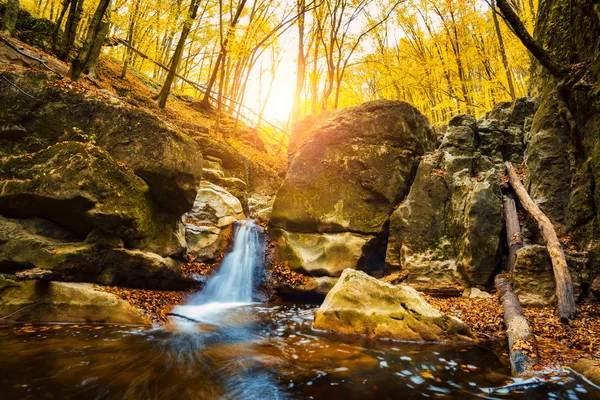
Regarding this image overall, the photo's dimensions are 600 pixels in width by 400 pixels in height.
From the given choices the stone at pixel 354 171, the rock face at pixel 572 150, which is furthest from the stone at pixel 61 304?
the rock face at pixel 572 150

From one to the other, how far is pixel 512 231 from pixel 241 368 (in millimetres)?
8510

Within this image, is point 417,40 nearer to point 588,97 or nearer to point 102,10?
point 588,97

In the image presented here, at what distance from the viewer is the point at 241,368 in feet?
14.9

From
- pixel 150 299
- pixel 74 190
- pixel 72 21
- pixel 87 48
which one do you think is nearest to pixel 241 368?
pixel 150 299

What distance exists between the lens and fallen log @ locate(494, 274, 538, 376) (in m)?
4.39

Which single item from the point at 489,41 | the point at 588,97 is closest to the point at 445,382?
the point at 588,97

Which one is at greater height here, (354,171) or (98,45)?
(98,45)

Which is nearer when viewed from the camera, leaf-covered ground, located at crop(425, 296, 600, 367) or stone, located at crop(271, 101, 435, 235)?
leaf-covered ground, located at crop(425, 296, 600, 367)

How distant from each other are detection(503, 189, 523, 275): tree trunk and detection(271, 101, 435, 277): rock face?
342 centimetres

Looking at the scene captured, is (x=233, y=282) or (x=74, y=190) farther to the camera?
(x=233, y=282)

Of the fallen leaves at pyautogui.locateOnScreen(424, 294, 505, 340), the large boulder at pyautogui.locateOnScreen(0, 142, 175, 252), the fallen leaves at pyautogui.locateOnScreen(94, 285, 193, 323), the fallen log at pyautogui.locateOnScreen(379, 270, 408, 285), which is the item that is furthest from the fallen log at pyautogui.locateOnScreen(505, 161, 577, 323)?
the large boulder at pyautogui.locateOnScreen(0, 142, 175, 252)

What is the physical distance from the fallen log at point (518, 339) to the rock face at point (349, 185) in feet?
14.9

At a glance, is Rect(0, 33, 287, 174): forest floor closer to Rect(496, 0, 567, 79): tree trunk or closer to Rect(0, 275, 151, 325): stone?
Rect(0, 275, 151, 325): stone

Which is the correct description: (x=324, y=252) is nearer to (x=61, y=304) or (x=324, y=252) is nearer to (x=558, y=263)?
(x=558, y=263)
